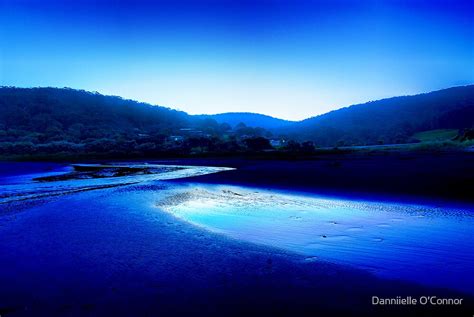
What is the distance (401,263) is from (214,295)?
3862 mm

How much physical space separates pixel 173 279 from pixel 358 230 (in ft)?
18.4

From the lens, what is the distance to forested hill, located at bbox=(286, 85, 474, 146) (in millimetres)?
88750

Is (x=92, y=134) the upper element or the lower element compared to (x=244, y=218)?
upper

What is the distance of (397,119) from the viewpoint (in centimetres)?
11331

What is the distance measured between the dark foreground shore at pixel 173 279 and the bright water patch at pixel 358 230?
64cm

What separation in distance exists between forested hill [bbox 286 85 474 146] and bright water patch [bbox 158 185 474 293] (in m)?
78.6

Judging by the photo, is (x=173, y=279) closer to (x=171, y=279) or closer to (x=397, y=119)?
(x=171, y=279)

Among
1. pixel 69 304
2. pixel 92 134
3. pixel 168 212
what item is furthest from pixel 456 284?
pixel 92 134

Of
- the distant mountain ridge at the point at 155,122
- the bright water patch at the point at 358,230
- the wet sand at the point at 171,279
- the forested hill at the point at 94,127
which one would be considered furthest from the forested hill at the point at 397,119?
the wet sand at the point at 171,279

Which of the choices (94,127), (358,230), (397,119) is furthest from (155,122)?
(358,230)

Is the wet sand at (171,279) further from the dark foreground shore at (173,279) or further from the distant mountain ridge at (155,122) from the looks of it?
the distant mountain ridge at (155,122)

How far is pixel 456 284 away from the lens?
5297mm

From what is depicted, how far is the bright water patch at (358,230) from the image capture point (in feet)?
20.3

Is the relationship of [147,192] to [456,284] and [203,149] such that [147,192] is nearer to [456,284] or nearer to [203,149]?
[456,284]
